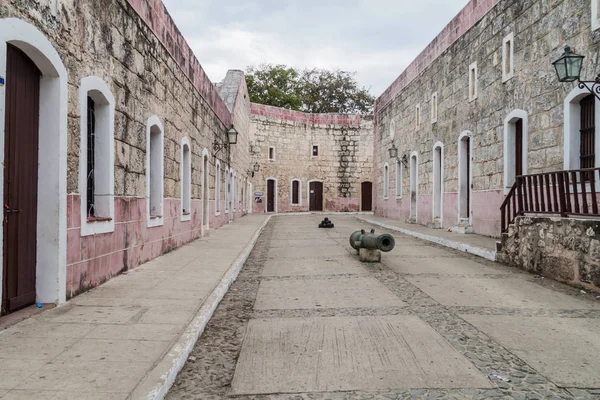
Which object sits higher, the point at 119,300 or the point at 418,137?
the point at 418,137

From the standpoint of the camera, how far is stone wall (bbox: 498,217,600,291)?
6.63 m

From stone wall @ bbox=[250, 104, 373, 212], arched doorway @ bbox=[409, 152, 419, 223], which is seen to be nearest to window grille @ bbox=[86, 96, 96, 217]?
arched doorway @ bbox=[409, 152, 419, 223]

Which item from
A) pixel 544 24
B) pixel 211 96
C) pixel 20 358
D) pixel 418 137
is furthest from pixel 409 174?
pixel 20 358

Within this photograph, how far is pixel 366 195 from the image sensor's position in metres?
36.4

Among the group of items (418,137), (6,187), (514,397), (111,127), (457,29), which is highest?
(457,29)

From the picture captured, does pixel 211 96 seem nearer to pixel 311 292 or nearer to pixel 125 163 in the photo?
→ pixel 125 163

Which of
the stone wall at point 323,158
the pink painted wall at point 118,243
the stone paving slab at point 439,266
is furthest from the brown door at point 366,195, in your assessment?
the pink painted wall at point 118,243

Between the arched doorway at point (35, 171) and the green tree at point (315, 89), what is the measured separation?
40.3 meters

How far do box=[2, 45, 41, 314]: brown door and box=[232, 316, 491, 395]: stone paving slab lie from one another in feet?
6.99

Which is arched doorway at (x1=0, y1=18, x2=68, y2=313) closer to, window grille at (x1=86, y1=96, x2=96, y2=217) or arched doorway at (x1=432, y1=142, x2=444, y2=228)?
window grille at (x1=86, y1=96, x2=96, y2=217)

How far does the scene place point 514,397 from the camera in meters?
3.11

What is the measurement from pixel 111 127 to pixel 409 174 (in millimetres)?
16142

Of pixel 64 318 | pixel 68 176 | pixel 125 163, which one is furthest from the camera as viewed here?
pixel 125 163

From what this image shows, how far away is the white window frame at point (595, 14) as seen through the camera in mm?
8523
